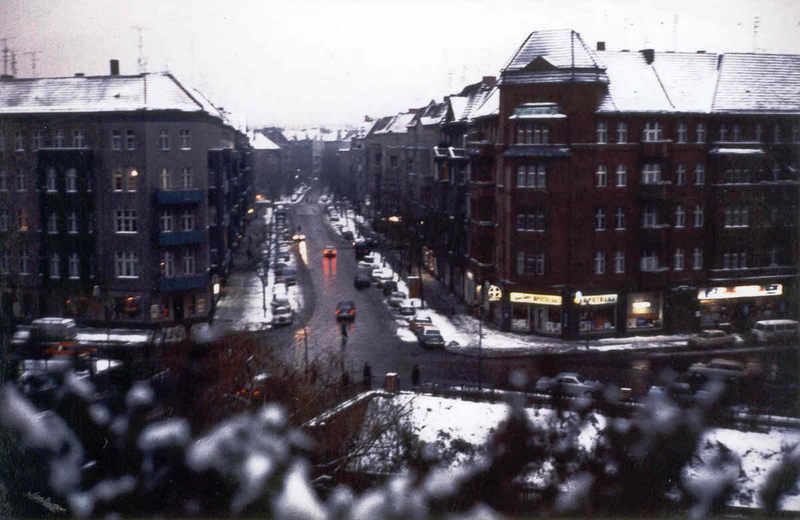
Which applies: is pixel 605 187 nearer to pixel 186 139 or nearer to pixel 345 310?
pixel 345 310

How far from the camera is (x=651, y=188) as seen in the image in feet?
19.9

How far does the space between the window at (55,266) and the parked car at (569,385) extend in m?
3.26

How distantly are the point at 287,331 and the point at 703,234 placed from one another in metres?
3.25

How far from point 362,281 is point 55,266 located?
7.99 ft

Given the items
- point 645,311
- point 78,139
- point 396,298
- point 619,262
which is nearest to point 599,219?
point 619,262

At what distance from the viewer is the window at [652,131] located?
19.9ft

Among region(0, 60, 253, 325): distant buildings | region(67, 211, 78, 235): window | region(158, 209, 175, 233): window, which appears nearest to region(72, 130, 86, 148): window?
region(0, 60, 253, 325): distant buildings

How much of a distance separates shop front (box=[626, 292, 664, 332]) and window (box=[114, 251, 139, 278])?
3.73 m

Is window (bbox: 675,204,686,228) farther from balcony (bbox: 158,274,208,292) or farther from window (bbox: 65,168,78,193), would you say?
window (bbox: 65,168,78,193)

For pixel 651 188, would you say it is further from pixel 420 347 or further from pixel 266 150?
pixel 266 150

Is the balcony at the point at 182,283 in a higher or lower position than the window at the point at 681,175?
lower

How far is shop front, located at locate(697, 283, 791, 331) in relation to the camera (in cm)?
542

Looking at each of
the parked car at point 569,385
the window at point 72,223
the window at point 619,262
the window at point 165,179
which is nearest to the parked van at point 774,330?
the window at point 619,262

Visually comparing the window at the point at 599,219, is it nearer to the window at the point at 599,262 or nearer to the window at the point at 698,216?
the window at the point at 599,262
